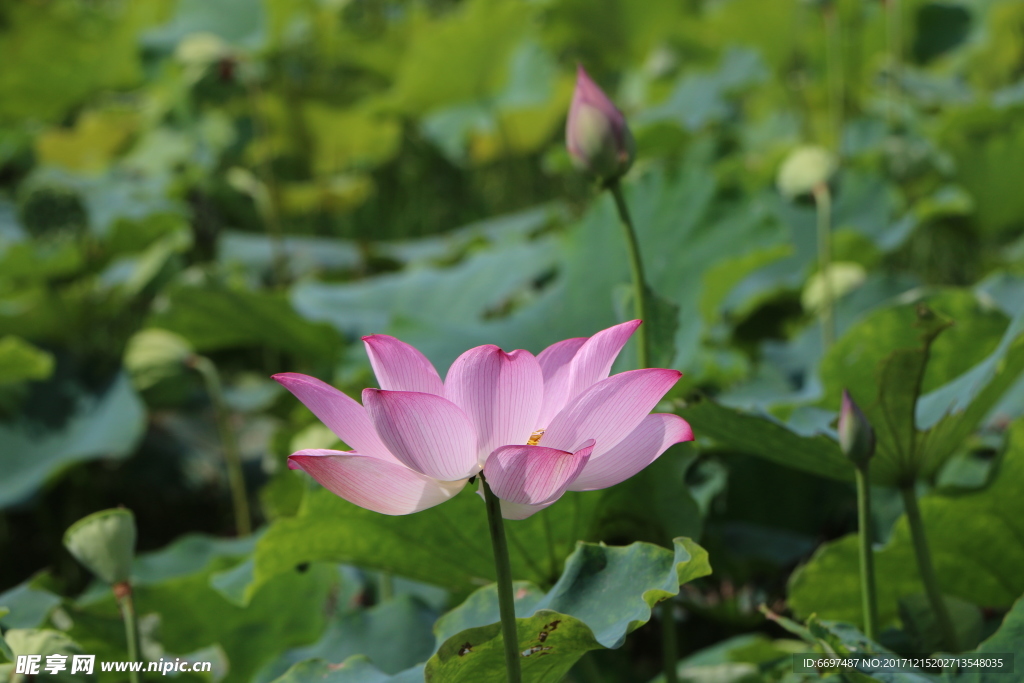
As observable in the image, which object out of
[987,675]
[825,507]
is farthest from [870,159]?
[987,675]

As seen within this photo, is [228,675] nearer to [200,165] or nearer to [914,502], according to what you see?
[914,502]

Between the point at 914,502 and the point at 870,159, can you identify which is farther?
the point at 870,159

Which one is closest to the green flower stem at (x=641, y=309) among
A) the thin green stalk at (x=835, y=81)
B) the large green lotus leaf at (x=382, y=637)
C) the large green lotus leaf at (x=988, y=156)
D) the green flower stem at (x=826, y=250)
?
the large green lotus leaf at (x=382, y=637)

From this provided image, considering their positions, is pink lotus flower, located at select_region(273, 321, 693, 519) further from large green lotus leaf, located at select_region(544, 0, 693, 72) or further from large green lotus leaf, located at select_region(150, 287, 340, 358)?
large green lotus leaf, located at select_region(544, 0, 693, 72)

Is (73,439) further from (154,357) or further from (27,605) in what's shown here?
(27,605)

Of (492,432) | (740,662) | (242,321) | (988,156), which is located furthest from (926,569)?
(988,156)

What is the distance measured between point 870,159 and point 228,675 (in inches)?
62.6

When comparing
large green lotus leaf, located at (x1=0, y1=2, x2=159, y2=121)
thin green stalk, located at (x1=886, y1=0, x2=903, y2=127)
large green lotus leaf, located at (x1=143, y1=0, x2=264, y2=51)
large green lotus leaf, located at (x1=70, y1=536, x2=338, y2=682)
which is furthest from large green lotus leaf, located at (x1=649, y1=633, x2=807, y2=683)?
large green lotus leaf, located at (x1=0, y1=2, x2=159, y2=121)

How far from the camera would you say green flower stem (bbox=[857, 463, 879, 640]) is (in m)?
0.63

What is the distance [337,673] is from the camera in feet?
2.06

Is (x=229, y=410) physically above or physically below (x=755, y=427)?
above

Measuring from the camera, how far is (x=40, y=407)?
165 centimetres

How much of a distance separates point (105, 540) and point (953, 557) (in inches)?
28.2

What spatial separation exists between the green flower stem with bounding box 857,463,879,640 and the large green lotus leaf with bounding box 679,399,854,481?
0.22 feet
